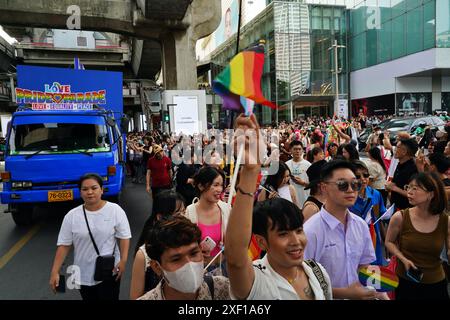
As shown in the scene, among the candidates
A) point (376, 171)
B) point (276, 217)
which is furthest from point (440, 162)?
point (276, 217)

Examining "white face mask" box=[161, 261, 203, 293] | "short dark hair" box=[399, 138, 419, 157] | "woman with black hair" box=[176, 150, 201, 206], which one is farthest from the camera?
"woman with black hair" box=[176, 150, 201, 206]

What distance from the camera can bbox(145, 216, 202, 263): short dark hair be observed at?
1793 mm

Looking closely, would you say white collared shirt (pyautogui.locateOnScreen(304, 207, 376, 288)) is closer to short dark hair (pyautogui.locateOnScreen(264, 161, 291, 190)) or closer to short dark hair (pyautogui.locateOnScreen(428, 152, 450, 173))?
short dark hair (pyautogui.locateOnScreen(264, 161, 291, 190))

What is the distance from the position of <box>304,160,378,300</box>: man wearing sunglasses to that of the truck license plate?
17.6ft

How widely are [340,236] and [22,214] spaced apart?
682 cm

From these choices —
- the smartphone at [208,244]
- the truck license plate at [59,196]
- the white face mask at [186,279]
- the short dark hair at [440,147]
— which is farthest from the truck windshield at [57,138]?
the short dark hair at [440,147]

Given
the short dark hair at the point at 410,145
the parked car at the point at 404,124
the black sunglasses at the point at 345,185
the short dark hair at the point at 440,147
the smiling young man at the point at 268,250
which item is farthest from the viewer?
the parked car at the point at 404,124

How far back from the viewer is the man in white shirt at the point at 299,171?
18.2 ft

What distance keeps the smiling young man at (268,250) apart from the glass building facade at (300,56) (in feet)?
96.0

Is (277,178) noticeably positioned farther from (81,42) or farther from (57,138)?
(81,42)

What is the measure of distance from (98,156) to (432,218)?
5.78 metres

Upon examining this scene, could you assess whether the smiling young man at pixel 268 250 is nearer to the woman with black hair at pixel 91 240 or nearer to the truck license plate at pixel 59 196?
the woman with black hair at pixel 91 240

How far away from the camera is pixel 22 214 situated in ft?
23.3

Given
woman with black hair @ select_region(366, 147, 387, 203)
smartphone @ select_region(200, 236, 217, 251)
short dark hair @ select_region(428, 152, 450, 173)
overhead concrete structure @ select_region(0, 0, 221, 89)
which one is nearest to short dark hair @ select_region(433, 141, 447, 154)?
woman with black hair @ select_region(366, 147, 387, 203)
